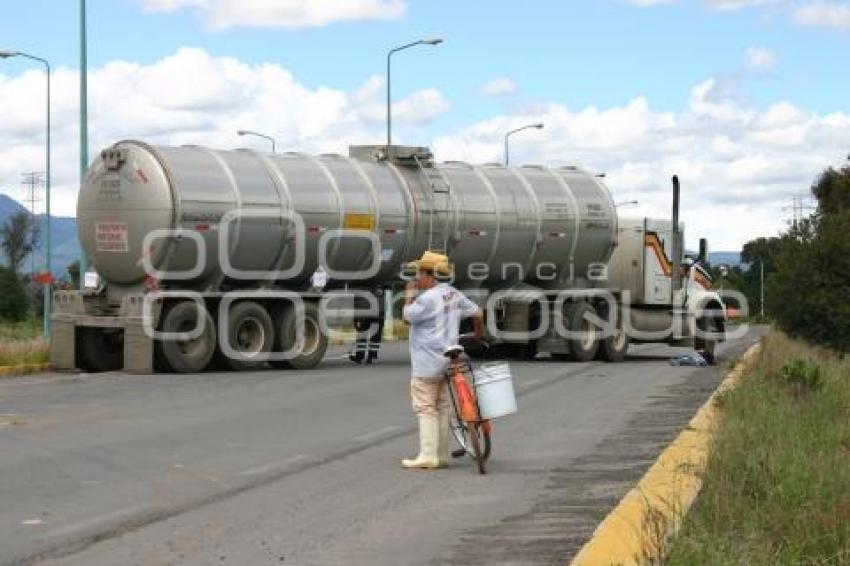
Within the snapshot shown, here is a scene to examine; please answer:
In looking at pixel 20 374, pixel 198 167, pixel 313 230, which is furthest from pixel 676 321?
pixel 20 374

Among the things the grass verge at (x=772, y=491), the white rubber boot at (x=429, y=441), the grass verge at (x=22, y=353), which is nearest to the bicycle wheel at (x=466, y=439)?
the white rubber boot at (x=429, y=441)

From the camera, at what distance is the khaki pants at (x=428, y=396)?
38.1ft

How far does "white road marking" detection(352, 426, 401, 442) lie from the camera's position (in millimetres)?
13977

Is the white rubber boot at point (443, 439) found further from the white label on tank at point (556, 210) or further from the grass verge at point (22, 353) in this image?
the white label on tank at point (556, 210)

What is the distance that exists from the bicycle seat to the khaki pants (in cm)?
25

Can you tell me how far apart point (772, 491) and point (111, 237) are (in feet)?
56.6

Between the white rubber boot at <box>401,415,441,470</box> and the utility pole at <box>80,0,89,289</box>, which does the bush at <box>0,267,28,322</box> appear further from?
the white rubber boot at <box>401,415,441,470</box>

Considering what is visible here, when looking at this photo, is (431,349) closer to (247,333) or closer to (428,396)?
(428,396)

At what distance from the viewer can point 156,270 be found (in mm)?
23641

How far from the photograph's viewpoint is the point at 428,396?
11633 millimetres

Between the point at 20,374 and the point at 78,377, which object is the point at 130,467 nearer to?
the point at 78,377

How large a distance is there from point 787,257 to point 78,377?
1568 centimetres

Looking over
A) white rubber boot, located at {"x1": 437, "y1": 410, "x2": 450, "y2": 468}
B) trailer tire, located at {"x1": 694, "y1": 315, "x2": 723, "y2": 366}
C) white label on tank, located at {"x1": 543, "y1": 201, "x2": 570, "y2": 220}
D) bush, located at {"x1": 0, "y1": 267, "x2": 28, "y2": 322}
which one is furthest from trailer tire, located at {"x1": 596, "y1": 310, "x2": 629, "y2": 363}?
bush, located at {"x1": 0, "y1": 267, "x2": 28, "y2": 322}

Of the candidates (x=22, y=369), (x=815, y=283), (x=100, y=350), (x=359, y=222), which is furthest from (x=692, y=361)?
(x=22, y=369)
